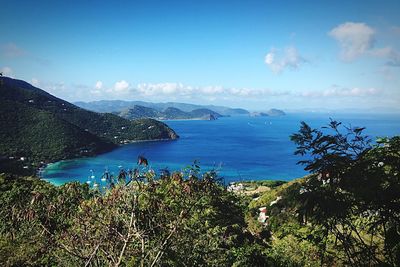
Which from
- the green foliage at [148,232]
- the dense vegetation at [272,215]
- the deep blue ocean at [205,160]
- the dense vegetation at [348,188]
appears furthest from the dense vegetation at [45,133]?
the dense vegetation at [348,188]

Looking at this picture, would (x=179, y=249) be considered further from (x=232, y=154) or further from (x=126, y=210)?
(x=232, y=154)

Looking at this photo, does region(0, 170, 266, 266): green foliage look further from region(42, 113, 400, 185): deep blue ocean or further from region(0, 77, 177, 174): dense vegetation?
region(0, 77, 177, 174): dense vegetation

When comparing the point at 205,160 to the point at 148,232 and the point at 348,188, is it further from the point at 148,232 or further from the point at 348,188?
the point at 348,188

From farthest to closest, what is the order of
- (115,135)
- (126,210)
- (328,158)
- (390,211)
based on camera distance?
(115,135) < (126,210) < (328,158) < (390,211)

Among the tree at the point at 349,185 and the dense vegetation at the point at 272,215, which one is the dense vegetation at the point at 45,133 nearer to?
the dense vegetation at the point at 272,215

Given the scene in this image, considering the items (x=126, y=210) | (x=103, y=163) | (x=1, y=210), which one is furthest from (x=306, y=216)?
(x=103, y=163)

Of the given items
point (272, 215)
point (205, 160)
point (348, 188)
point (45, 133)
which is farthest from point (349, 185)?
point (45, 133)
